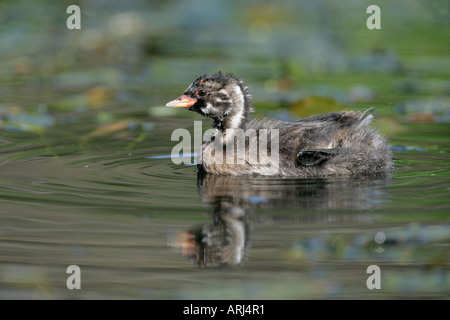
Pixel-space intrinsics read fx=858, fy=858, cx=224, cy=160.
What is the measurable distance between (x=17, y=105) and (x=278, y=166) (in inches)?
200

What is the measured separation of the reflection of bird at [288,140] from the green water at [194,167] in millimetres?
253

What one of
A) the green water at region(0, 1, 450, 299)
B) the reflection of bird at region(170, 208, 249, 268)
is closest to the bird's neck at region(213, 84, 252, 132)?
the green water at region(0, 1, 450, 299)

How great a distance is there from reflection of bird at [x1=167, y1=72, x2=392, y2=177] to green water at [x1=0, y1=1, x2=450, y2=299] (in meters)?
0.25

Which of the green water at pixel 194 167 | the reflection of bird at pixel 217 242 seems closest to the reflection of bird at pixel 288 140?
the green water at pixel 194 167

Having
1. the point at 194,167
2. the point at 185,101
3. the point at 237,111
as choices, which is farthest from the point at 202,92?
the point at 194,167

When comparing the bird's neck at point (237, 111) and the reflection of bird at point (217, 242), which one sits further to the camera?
the bird's neck at point (237, 111)

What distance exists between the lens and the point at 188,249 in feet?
20.8

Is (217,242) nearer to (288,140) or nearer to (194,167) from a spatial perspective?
(288,140)

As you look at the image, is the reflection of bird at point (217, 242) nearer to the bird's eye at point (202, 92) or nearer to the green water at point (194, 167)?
the green water at point (194, 167)

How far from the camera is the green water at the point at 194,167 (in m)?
5.85

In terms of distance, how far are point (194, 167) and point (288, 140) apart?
3.75 ft

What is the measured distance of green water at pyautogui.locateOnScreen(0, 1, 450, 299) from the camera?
5852 mm

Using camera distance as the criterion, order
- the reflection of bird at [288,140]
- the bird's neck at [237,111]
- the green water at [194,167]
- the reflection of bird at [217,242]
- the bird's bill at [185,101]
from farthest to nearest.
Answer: the bird's neck at [237,111] < the bird's bill at [185,101] < the reflection of bird at [288,140] < the reflection of bird at [217,242] < the green water at [194,167]

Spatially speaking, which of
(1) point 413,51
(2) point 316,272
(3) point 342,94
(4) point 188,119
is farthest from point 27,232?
(1) point 413,51
